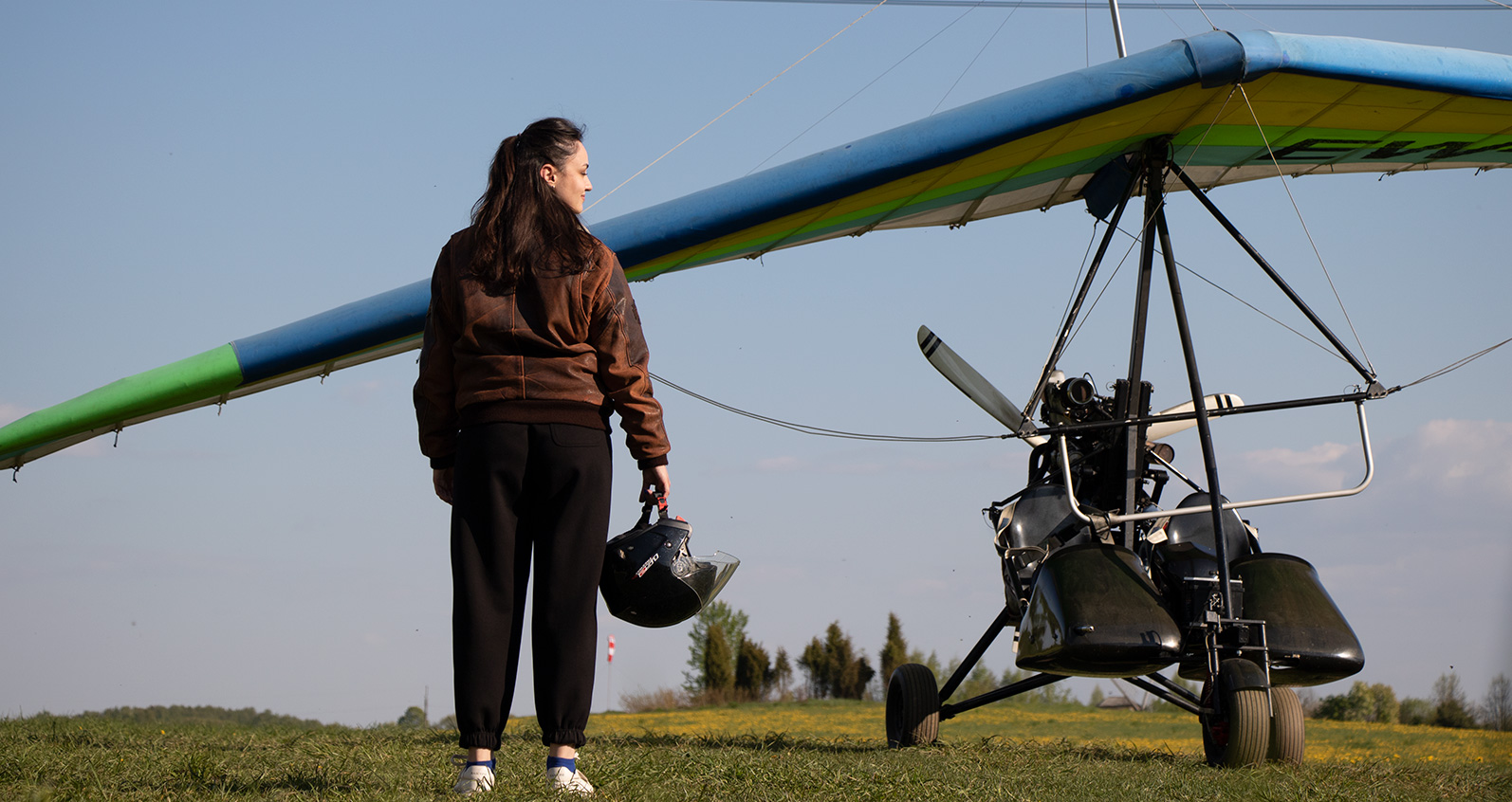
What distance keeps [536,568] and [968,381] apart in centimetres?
412

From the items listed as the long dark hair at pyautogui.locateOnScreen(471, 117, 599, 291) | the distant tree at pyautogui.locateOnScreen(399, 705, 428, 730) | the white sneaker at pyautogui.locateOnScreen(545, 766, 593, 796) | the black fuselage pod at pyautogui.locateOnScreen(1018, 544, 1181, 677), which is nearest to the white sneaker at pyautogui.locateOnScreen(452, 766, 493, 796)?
the white sneaker at pyautogui.locateOnScreen(545, 766, 593, 796)

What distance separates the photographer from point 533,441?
323 cm

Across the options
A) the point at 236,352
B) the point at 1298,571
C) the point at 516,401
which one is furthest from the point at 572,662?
the point at 236,352

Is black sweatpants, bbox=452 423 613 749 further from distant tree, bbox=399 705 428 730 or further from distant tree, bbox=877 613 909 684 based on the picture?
distant tree, bbox=877 613 909 684

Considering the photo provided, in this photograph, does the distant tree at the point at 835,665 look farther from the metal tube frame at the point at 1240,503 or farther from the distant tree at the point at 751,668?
the metal tube frame at the point at 1240,503

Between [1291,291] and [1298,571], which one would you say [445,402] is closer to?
[1298,571]

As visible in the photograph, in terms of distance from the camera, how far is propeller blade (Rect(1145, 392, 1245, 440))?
6617 mm

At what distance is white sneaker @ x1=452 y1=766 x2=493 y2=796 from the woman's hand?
0.89m

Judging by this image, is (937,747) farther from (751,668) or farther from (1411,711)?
(751,668)

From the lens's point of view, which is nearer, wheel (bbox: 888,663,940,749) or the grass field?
the grass field

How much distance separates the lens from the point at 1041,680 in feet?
21.3

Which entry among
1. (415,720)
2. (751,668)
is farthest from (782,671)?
(415,720)

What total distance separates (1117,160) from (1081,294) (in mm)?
1034

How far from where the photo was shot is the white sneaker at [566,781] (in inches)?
124
